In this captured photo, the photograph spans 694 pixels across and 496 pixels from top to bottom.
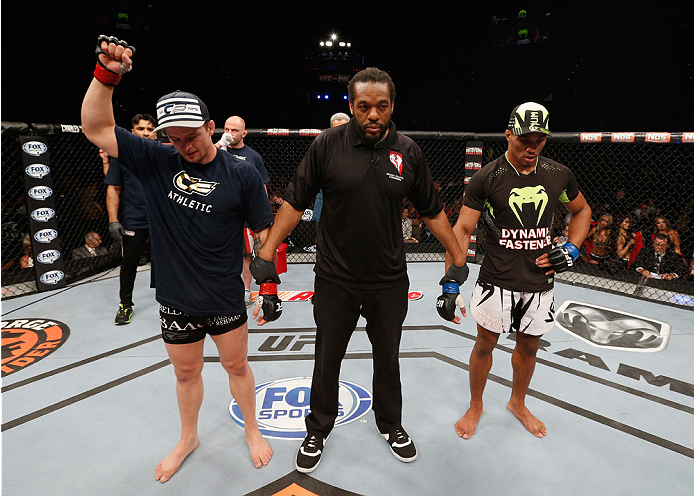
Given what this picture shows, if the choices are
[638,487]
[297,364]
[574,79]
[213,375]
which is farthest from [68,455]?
[574,79]

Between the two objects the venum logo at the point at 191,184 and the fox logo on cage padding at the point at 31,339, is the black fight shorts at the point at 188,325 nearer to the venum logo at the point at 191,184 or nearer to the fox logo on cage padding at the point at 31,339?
the venum logo at the point at 191,184

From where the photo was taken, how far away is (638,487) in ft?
5.81

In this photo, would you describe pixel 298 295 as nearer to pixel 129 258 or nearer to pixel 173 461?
pixel 129 258

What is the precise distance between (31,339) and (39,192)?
157cm

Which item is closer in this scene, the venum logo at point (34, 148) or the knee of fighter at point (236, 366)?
the knee of fighter at point (236, 366)

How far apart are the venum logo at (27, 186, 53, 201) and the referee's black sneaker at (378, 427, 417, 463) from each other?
13.0 ft

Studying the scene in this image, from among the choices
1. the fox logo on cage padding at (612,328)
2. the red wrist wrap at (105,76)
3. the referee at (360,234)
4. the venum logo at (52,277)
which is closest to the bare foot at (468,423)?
the referee at (360,234)

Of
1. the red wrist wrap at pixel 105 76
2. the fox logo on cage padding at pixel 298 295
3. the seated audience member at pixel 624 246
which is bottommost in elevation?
the fox logo on cage padding at pixel 298 295

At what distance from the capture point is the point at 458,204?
725 cm

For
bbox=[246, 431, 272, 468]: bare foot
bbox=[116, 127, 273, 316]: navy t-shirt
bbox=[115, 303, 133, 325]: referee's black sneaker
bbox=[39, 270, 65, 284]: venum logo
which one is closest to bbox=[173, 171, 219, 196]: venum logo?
bbox=[116, 127, 273, 316]: navy t-shirt

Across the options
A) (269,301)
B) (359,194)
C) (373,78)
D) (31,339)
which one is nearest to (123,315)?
(31,339)

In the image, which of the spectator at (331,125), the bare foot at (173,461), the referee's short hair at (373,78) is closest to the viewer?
the referee's short hair at (373,78)

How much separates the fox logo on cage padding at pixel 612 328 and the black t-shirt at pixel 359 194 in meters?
2.31

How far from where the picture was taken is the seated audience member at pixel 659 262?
15.7 ft
